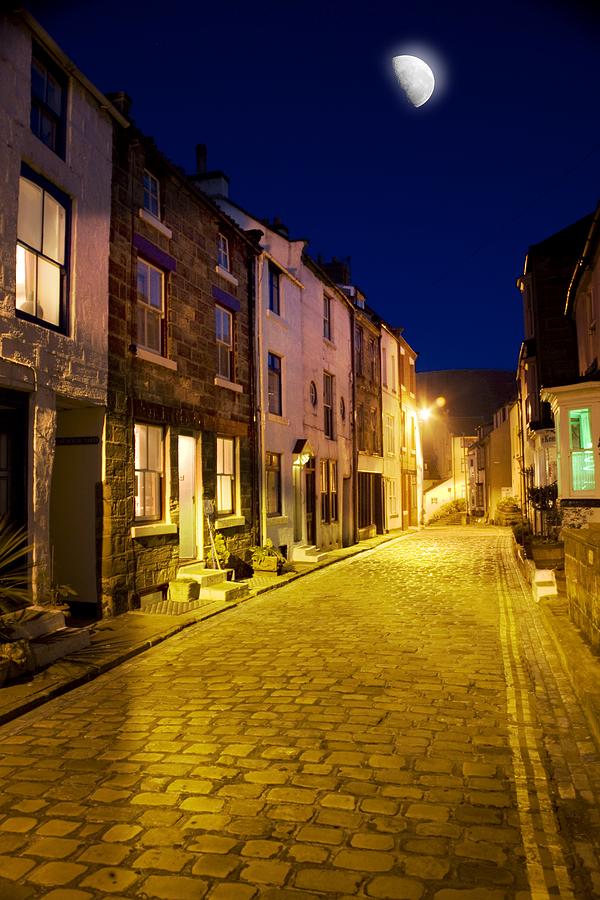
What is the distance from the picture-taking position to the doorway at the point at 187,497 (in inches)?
562

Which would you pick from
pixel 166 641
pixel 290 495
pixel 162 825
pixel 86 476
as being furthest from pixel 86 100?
pixel 290 495

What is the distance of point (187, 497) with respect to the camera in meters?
15.3

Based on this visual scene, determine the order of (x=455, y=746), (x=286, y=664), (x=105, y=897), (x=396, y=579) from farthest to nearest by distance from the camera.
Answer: (x=396, y=579), (x=286, y=664), (x=455, y=746), (x=105, y=897)

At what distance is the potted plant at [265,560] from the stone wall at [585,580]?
7707 mm

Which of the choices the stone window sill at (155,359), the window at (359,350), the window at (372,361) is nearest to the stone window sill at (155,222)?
→ the stone window sill at (155,359)

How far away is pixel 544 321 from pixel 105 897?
23.6 m

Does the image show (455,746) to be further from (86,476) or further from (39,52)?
(39,52)

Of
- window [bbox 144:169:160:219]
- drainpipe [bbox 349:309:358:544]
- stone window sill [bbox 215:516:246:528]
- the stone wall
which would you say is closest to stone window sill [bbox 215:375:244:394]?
stone window sill [bbox 215:516:246:528]

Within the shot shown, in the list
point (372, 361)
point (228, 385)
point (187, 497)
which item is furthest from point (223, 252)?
point (372, 361)

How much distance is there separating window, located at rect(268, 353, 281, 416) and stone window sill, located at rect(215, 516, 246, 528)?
12.7ft

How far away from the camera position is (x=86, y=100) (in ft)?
34.8

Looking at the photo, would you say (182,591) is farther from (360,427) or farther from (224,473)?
(360,427)

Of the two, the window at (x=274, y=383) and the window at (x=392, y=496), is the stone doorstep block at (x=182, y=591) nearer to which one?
the window at (x=274, y=383)

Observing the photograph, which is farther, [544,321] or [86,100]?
[544,321]
